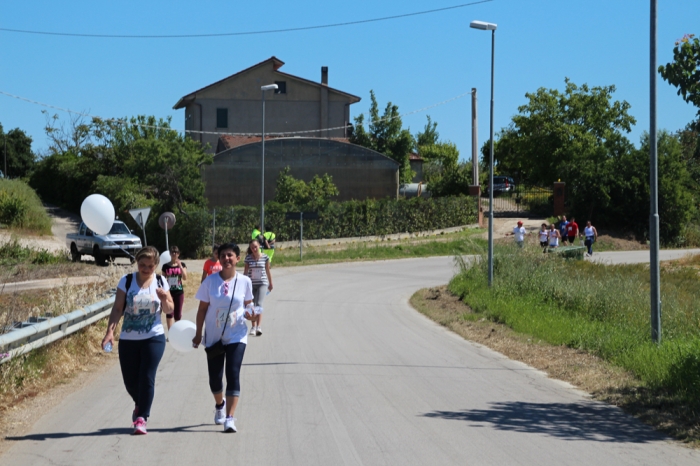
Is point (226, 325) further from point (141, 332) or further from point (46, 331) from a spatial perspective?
point (46, 331)

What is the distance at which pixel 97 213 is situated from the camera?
1201 centimetres

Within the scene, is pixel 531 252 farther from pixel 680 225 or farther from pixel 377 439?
pixel 680 225

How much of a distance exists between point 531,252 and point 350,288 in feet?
19.3

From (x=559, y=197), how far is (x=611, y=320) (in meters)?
37.7

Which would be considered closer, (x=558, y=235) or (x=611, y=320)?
(x=611, y=320)

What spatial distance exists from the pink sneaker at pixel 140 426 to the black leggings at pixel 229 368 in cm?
71

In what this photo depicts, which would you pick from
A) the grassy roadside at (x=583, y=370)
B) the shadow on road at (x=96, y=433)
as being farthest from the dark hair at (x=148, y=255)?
the grassy roadside at (x=583, y=370)

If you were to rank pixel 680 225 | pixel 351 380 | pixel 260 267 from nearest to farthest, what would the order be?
pixel 351 380
pixel 260 267
pixel 680 225

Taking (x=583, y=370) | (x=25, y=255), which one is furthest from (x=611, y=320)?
(x=25, y=255)

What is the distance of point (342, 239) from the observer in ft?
149

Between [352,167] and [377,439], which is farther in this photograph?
[352,167]

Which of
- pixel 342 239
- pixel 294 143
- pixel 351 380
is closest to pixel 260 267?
pixel 351 380

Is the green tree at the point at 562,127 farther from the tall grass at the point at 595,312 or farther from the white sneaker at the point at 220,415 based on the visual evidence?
the white sneaker at the point at 220,415

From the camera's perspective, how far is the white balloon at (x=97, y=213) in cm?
1202
